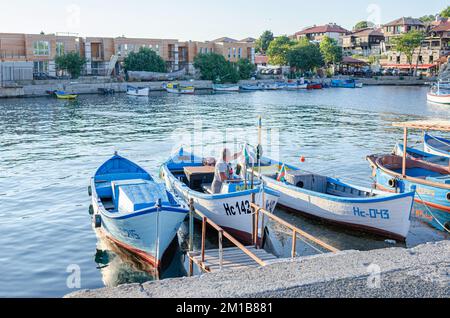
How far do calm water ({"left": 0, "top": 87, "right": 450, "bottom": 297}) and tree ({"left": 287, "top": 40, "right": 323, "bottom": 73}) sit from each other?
32.0 m

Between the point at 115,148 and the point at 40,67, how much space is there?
56.5 m

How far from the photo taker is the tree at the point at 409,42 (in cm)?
10494

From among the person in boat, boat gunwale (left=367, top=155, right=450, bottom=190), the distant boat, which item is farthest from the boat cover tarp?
the distant boat

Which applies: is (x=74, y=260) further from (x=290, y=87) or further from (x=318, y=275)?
(x=290, y=87)

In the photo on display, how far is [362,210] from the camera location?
16.0 meters

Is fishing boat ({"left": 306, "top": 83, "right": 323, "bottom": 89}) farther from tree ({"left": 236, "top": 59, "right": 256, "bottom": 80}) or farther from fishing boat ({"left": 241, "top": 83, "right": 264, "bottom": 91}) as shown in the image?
tree ({"left": 236, "top": 59, "right": 256, "bottom": 80})

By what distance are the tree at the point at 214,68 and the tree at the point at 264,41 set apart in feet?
193

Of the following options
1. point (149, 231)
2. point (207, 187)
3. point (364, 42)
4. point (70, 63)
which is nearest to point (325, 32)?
point (364, 42)

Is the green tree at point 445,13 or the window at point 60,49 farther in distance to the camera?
the green tree at point 445,13

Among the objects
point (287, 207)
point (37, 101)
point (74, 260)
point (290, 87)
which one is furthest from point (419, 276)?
point (290, 87)

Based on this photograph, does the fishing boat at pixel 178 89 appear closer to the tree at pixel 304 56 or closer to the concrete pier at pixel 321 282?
the tree at pixel 304 56

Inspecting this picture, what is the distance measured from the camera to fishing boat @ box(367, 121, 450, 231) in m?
18.1

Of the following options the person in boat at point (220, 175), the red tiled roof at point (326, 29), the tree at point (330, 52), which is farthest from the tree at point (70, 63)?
the red tiled roof at point (326, 29)

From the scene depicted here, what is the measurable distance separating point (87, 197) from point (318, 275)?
15.7 meters
